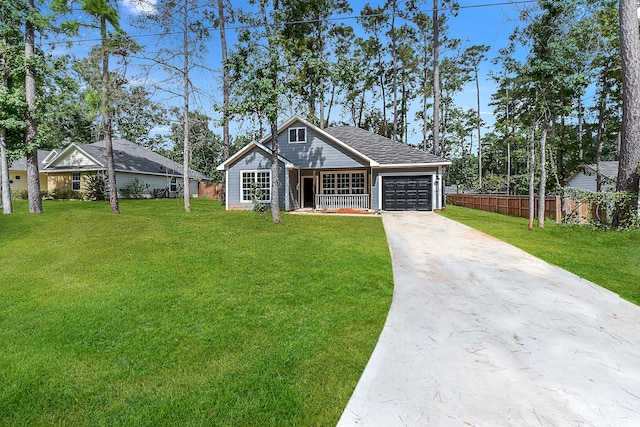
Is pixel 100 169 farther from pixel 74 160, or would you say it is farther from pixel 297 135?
pixel 297 135

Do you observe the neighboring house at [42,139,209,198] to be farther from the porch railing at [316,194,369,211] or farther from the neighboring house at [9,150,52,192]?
the porch railing at [316,194,369,211]

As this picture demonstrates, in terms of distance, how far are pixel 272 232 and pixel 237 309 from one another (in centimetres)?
561

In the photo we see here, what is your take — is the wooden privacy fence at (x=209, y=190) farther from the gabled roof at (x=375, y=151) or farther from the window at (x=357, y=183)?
the window at (x=357, y=183)

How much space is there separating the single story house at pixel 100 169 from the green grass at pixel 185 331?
65.1 feet

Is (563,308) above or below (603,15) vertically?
below

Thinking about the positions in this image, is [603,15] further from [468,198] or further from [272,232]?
[272,232]

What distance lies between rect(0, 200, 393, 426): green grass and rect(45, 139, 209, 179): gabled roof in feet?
65.9

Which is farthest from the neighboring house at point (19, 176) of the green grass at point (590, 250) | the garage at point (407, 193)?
the green grass at point (590, 250)

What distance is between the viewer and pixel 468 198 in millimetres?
25359

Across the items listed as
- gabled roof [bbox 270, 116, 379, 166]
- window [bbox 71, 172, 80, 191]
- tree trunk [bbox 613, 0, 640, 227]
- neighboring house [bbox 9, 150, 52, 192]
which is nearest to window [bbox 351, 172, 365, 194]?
gabled roof [bbox 270, 116, 379, 166]

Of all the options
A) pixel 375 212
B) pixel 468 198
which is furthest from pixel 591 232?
pixel 468 198

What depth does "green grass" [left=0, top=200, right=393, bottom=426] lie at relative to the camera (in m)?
2.64

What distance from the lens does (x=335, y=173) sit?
18.8 metres

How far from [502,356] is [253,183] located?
15352 mm
